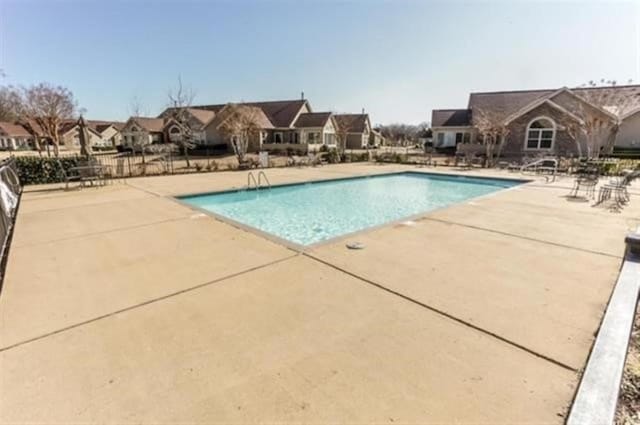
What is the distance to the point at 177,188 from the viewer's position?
11.8 meters

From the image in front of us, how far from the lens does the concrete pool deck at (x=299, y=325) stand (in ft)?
7.04

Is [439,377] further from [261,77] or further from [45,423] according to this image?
[261,77]

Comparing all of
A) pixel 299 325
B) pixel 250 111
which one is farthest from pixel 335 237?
pixel 250 111

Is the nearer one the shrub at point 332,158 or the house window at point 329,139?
the shrub at point 332,158

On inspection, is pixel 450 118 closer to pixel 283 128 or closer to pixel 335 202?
pixel 283 128

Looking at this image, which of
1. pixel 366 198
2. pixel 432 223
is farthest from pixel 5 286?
pixel 366 198

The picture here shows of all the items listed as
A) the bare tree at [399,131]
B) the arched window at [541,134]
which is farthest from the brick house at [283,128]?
the bare tree at [399,131]

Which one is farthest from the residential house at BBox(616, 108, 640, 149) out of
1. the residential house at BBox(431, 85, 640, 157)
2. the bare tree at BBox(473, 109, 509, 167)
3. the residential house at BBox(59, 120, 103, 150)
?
the residential house at BBox(59, 120, 103, 150)

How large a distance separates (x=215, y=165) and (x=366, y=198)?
33.1ft

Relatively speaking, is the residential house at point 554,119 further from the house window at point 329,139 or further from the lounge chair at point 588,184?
the house window at point 329,139

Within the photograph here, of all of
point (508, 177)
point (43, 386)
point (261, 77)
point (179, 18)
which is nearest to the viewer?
point (43, 386)

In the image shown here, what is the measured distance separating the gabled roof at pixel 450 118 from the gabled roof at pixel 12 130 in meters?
58.6

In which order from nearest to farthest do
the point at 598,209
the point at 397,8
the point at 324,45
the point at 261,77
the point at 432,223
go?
the point at 432,223 < the point at 598,209 < the point at 397,8 < the point at 324,45 < the point at 261,77

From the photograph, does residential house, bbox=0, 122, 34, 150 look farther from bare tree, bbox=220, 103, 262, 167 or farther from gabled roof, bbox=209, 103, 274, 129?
bare tree, bbox=220, 103, 262, 167
